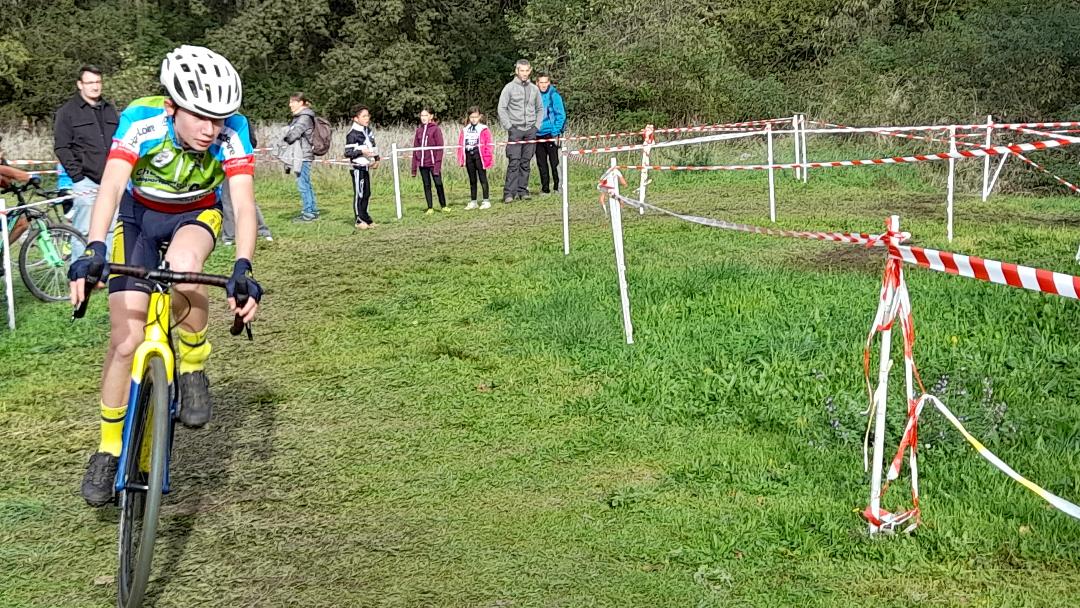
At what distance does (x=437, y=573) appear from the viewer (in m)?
4.25

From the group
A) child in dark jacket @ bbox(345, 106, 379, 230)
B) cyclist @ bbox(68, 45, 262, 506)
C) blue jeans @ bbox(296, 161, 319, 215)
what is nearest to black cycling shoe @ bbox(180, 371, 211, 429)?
cyclist @ bbox(68, 45, 262, 506)

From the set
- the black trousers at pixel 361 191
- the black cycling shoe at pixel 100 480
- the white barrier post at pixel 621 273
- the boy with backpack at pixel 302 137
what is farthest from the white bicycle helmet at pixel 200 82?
the boy with backpack at pixel 302 137

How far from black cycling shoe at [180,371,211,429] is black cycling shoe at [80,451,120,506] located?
0.38 metres

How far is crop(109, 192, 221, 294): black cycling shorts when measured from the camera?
4840mm

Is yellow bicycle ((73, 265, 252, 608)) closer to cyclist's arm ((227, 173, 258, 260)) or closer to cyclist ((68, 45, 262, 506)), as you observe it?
cyclist ((68, 45, 262, 506))

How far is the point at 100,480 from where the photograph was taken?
182 inches

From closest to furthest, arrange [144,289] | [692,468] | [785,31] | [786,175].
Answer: [144,289]
[692,468]
[786,175]
[785,31]

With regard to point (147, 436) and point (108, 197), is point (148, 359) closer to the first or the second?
point (147, 436)

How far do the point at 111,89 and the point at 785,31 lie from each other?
25750mm

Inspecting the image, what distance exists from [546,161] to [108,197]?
1449 centimetres

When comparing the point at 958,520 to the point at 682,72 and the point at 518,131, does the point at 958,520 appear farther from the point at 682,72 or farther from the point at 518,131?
the point at 682,72

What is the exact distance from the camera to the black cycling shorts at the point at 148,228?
4840 millimetres

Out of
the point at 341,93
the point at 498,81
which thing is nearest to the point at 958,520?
the point at 341,93

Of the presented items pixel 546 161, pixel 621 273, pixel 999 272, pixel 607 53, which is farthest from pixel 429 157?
pixel 607 53
